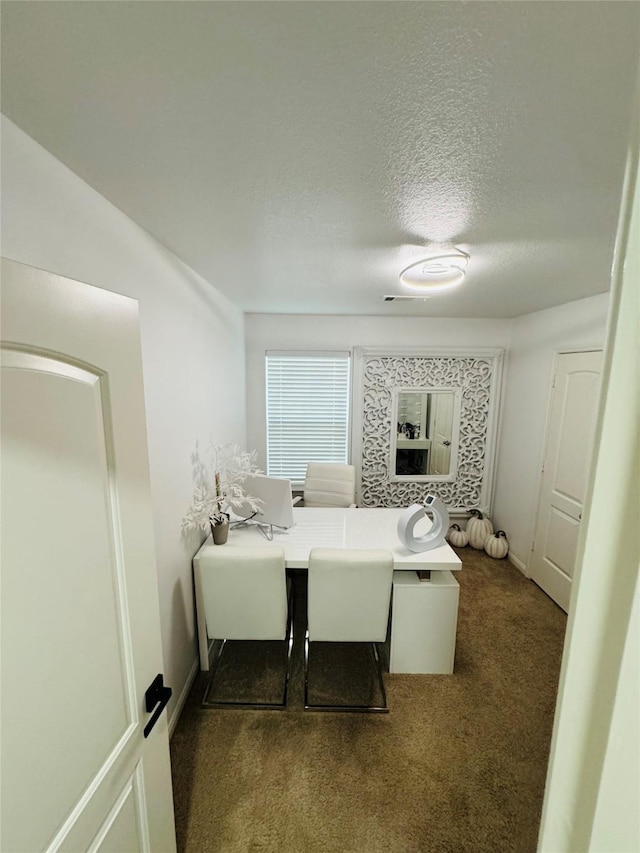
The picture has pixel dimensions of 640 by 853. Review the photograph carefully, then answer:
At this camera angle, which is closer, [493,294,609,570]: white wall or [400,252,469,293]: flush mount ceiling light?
[400,252,469,293]: flush mount ceiling light

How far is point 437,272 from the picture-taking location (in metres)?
1.87

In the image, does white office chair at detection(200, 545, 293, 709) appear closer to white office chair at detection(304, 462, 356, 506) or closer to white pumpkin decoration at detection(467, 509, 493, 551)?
white office chair at detection(304, 462, 356, 506)

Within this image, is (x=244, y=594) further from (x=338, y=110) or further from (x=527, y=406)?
(x=527, y=406)

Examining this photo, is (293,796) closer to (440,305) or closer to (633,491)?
(633,491)

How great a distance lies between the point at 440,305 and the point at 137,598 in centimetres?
304

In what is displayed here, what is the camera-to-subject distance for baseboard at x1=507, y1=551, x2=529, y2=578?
3.25 metres

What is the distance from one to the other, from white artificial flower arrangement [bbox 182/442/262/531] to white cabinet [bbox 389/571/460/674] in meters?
1.09

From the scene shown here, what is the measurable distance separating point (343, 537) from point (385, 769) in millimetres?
1161

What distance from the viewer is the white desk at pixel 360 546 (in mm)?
2043

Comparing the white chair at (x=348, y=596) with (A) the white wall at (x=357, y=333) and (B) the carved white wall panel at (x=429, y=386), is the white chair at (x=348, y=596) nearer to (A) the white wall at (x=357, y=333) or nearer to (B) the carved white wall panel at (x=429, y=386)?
(B) the carved white wall panel at (x=429, y=386)

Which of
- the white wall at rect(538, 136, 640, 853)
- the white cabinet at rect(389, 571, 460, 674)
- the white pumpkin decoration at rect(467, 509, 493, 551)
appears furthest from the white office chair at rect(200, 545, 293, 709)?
A: the white pumpkin decoration at rect(467, 509, 493, 551)

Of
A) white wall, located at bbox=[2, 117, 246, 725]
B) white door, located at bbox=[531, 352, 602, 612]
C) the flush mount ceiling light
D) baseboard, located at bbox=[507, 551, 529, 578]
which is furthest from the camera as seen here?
baseboard, located at bbox=[507, 551, 529, 578]

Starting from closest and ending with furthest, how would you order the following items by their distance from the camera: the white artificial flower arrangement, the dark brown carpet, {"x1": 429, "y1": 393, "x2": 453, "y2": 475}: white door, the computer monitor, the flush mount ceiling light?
the dark brown carpet, the flush mount ceiling light, the white artificial flower arrangement, the computer monitor, {"x1": 429, "y1": 393, "x2": 453, "y2": 475}: white door

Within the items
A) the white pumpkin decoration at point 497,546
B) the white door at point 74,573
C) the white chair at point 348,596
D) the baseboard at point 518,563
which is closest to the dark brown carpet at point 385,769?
the white chair at point 348,596
